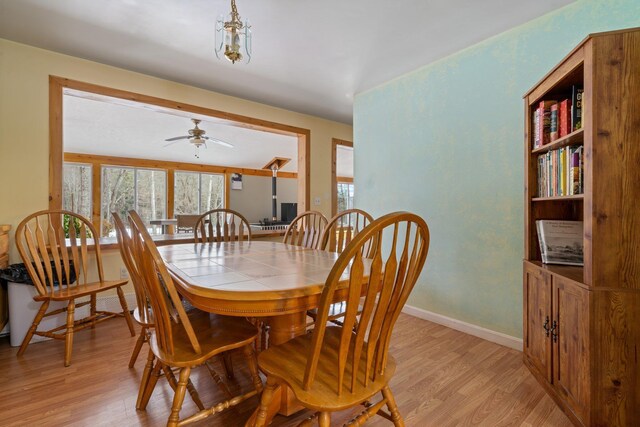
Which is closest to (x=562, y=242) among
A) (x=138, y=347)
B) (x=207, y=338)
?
(x=207, y=338)

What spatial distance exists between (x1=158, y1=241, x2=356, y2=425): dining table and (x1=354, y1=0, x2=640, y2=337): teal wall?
1.32 metres

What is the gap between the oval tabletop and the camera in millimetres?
1035

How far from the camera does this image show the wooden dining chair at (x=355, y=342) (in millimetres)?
843

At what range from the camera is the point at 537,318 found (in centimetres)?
175

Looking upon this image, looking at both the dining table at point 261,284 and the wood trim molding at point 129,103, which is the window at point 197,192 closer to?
the wood trim molding at point 129,103

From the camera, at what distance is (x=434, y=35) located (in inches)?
91.7

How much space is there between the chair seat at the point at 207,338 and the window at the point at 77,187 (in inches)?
241

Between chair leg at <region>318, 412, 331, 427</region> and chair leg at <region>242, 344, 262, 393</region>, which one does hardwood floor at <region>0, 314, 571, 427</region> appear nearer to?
chair leg at <region>242, 344, 262, 393</region>

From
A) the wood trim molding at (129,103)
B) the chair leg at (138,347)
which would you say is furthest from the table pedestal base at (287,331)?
the wood trim molding at (129,103)

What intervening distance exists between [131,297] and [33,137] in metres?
1.57

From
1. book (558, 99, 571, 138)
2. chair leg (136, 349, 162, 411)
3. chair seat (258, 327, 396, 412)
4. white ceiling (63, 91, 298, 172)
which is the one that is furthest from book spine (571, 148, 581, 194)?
white ceiling (63, 91, 298, 172)

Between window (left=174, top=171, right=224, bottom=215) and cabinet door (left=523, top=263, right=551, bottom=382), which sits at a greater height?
window (left=174, top=171, right=224, bottom=215)

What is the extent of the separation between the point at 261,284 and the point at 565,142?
170cm

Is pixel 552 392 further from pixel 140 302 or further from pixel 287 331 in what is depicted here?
pixel 140 302
